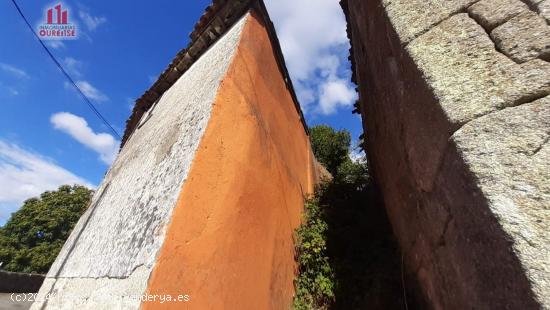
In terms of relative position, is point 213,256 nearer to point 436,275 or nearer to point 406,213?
point 436,275

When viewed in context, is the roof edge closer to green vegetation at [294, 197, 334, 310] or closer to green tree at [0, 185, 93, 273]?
green vegetation at [294, 197, 334, 310]

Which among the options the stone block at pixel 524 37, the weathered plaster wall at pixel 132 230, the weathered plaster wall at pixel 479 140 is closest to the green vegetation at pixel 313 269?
the weathered plaster wall at pixel 479 140

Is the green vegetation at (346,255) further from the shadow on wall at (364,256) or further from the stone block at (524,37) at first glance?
the stone block at (524,37)

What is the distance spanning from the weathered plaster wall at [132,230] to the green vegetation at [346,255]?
86.0 inches

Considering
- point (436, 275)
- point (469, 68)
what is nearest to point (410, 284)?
point (436, 275)

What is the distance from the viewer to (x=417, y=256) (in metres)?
2.45

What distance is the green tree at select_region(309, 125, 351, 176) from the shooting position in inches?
460

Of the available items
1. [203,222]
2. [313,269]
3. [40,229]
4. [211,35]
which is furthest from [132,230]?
[40,229]

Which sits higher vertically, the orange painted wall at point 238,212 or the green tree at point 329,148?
the green tree at point 329,148

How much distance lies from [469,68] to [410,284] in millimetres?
2422

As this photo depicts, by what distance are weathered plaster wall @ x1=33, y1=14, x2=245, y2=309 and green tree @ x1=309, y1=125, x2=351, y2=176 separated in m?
8.83

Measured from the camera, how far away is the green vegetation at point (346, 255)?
3.22 metres

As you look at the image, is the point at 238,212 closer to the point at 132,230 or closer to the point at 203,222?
the point at 203,222

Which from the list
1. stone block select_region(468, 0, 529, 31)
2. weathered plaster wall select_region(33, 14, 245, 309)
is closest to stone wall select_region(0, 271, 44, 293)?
weathered plaster wall select_region(33, 14, 245, 309)
